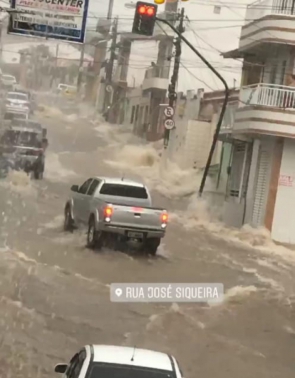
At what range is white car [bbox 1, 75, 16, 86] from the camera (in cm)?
1991

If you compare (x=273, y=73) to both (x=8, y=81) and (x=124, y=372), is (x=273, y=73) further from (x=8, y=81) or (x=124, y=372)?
(x=124, y=372)

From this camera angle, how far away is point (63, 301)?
12602mm

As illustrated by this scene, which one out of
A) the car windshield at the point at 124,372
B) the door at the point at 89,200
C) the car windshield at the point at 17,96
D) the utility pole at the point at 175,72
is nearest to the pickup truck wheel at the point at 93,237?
the door at the point at 89,200

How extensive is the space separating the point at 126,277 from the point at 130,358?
7011 mm

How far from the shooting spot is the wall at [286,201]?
59.1ft

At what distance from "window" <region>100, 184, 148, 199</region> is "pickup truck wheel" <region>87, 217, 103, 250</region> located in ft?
2.09

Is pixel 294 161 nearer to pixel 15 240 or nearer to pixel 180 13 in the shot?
pixel 180 13

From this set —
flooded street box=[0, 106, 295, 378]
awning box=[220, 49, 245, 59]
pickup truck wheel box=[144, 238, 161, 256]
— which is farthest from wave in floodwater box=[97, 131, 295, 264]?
awning box=[220, 49, 245, 59]

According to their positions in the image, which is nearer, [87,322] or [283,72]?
[87,322]

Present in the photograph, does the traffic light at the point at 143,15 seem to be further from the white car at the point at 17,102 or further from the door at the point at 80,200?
the white car at the point at 17,102

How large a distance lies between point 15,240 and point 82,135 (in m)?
5.98

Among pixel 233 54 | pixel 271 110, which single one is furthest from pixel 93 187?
pixel 233 54

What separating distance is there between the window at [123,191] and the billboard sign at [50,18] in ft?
10.4

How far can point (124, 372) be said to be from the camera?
22.6 ft
